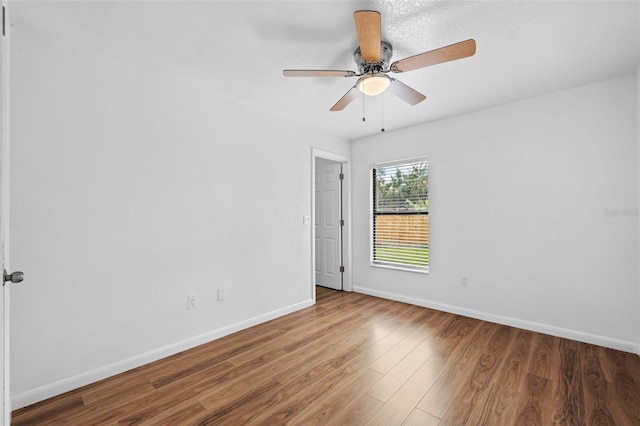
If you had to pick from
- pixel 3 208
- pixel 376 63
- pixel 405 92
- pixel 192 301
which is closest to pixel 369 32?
pixel 376 63

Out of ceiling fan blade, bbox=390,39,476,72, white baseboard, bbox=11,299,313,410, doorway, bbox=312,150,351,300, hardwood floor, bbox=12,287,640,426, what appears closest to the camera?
ceiling fan blade, bbox=390,39,476,72

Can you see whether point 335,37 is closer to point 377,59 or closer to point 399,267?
point 377,59

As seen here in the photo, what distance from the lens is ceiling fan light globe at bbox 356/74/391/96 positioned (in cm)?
209

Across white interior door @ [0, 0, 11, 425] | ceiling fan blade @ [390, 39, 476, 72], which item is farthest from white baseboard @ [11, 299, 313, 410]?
ceiling fan blade @ [390, 39, 476, 72]

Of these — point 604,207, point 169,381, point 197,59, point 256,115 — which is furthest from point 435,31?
point 169,381

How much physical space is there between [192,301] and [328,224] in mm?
2609

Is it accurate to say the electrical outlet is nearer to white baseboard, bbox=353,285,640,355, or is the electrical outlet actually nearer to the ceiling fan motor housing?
the ceiling fan motor housing

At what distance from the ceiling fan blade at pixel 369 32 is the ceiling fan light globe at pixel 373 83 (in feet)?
0.52

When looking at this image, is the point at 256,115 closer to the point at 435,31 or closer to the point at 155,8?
the point at 155,8

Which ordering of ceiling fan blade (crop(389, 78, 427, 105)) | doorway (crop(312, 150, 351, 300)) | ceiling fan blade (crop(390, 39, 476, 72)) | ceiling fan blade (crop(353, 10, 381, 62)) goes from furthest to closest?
1. doorway (crop(312, 150, 351, 300))
2. ceiling fan blade (crop(389, 78, 427, 105))
3. ceiling fan blade (crop(390, 39, 476, 72))
4. ceiling fan blade (crop(353, 10, 381, 62))

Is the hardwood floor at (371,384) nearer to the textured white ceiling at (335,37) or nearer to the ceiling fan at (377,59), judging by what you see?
the ceiling fan at (377,59)

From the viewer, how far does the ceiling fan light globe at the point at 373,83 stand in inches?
82.4

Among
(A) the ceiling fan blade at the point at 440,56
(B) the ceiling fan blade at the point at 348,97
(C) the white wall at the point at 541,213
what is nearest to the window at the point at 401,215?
(C) the white wall at the point at 541,213

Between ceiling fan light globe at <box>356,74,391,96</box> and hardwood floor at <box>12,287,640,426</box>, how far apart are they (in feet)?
7.09
